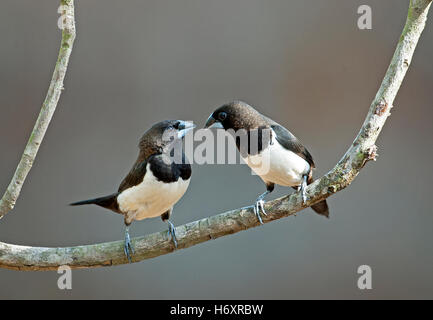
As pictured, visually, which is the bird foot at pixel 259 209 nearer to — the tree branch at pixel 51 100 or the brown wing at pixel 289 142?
the brown wing at pixel 289 142

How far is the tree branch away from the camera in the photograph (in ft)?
7.73

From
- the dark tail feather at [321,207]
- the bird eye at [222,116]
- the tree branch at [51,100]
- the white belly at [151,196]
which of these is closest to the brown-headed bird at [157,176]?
the white belly at [151,196]

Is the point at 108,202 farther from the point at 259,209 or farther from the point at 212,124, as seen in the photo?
the point at 259,209

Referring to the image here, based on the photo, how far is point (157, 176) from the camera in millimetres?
2783

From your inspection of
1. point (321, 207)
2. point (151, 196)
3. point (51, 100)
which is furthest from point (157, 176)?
point (321, 207)

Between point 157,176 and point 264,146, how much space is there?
1.75 ft

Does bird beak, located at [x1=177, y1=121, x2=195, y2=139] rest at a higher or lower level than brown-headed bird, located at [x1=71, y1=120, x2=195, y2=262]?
higher

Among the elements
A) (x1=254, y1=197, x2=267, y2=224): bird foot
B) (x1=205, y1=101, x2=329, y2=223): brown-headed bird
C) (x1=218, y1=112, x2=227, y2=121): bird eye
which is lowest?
(x1=254, y1=197, x2=267, y2=224): bird foot

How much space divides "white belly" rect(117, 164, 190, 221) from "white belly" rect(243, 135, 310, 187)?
0.37 meters

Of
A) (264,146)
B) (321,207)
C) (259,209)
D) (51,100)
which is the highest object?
(51,100)

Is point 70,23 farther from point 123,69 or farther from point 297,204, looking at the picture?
point 123,69

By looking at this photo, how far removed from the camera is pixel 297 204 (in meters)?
2.49

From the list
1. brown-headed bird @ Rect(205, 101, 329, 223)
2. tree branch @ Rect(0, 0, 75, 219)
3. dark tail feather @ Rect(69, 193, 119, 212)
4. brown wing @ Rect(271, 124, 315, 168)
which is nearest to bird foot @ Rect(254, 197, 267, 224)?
brown-headed bird @ Rect(205, 101, 329, 223)

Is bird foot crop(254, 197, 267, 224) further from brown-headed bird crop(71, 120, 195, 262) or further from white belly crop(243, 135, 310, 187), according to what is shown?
brown-headed bird crop(71, 120, 195, 262)
